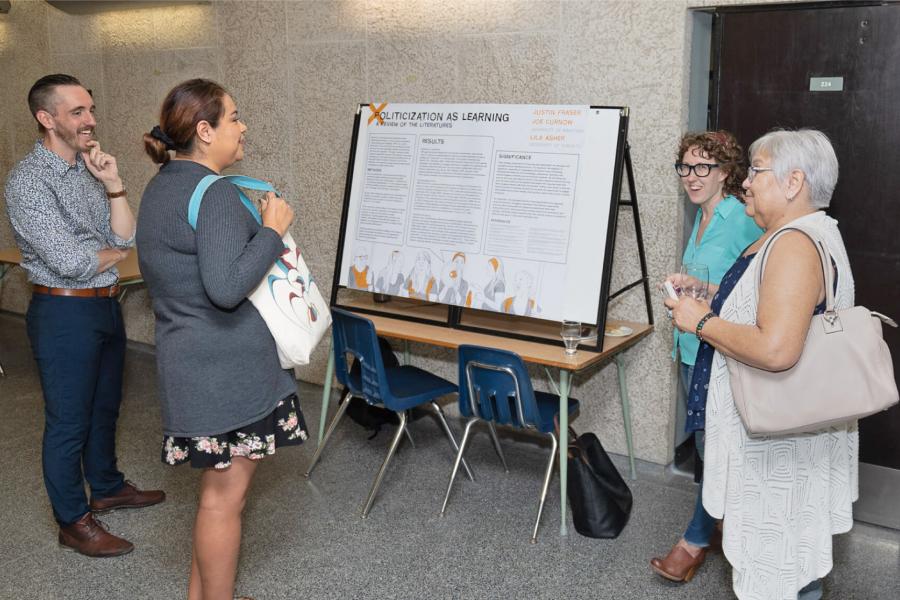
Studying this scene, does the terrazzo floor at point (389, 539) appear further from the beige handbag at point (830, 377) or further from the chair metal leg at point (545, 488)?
the beige handbag at point (830, 377)

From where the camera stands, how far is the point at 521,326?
3.57 metres

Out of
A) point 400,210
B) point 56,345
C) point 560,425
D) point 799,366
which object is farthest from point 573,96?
point 56,345

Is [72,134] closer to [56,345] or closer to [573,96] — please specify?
[56,345]

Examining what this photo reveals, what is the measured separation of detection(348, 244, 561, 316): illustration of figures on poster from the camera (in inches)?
129

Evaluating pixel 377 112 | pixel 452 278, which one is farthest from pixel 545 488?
pixel 377 112

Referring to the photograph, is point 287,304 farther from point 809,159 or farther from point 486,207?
point 486,207

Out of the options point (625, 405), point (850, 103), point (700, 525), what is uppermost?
point (850, 103)

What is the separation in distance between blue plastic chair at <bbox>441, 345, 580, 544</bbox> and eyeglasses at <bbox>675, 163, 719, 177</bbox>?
894mm

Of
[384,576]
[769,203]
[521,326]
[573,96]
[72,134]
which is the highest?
[573,96]

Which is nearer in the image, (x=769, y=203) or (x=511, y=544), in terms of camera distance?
(x=769, y=203)

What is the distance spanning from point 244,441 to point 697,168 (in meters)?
1.81

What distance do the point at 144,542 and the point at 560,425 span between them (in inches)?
62.6

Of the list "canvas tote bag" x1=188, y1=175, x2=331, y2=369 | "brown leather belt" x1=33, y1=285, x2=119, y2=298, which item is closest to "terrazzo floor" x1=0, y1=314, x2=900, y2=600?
"brown leather belt" x1=33, y1=285, x2=119, y2=298

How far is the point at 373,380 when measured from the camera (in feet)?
10.7
